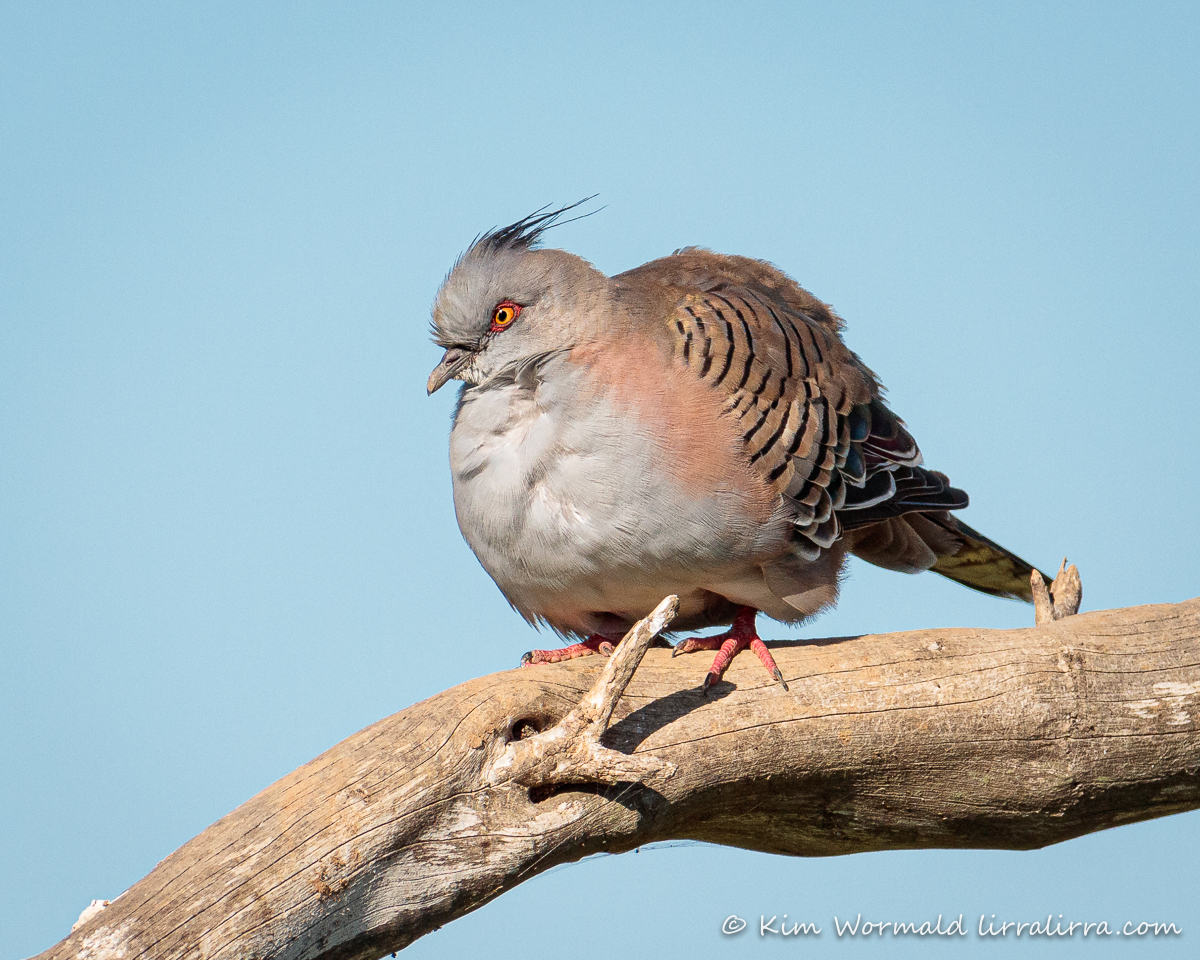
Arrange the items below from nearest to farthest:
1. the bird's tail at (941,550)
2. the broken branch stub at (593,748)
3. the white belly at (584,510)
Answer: the broken branch stub at (593,748)
the white belly at (584,510)
the bird's tail at (941,550)

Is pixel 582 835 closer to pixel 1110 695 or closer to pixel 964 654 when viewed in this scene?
pixel 964 654

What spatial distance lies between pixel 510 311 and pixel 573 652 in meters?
1.64

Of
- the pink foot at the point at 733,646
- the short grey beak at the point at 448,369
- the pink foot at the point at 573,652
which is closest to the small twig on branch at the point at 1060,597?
the pink foot at the point at 733,646

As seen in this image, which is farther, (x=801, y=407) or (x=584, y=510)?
(x=801, y=407)

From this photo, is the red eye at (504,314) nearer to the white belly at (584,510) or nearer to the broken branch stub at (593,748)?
the white belly at (584,510)

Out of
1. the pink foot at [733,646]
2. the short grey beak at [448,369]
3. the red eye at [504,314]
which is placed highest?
the red eye at [504,314]

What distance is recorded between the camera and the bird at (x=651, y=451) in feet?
16.2

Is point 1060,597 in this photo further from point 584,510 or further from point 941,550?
point 584,510

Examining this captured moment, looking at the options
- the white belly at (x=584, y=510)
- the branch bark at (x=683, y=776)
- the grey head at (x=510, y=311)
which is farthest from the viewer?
the grey head at (x=510, y=311)

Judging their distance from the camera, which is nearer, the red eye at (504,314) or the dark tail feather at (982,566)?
the red eye at (504,314)

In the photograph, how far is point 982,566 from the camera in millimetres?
6480

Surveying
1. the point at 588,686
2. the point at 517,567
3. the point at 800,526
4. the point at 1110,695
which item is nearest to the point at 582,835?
the point at 588,686

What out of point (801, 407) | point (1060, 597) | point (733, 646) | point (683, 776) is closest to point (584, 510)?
point (733, 646)

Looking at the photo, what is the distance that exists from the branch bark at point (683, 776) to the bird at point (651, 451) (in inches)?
14.7
